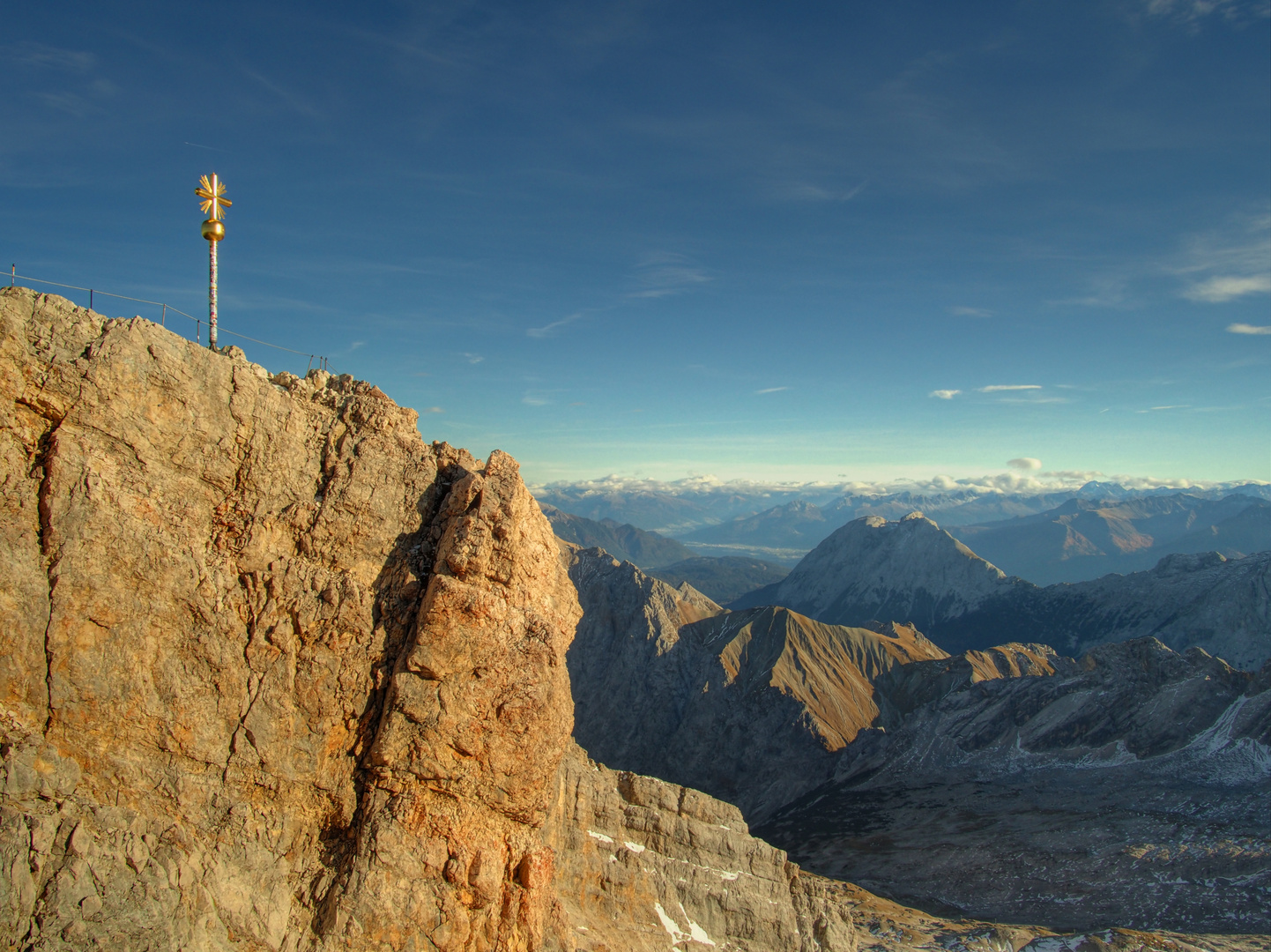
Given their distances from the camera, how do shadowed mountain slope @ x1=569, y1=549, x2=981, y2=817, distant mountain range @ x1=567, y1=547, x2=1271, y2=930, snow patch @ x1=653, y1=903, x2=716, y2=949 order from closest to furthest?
snow patch @ x1=653, y1=903, x2=716, y2=949 → distant mountain range @ x1=567, y1=547, x2=1271, y2=930 → shadowed mountain slope @ x1=569, y1=549, x2=981, y2=817

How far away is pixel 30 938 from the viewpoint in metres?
16.8

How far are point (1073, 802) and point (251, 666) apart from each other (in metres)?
117

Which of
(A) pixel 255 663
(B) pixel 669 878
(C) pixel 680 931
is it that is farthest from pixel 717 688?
(A) pixel 255 663

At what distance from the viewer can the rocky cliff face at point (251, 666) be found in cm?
1855

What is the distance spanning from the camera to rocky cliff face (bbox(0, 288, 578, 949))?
1855 centimetres

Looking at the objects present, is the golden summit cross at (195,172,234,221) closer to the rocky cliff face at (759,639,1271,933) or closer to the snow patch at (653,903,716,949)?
the snow patch at (653,903,716,949)

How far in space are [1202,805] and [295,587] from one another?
11462 cm

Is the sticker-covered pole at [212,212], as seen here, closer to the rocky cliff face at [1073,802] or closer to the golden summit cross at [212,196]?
the golden summit cross at [212,196]

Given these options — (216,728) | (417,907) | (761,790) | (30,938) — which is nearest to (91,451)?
(216,728)

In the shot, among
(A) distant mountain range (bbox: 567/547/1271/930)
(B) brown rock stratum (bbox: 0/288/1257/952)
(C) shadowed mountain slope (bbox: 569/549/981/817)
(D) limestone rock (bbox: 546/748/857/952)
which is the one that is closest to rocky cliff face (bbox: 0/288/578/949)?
(B) brown rock stratum (bbox: 0/288/1257/952)

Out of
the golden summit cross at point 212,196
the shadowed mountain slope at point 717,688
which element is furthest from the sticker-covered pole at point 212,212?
the shadowed mountain slope at point 717,688

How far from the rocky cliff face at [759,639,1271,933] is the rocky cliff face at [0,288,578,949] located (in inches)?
3128

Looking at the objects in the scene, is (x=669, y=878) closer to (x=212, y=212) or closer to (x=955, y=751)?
(x=212, y=212)

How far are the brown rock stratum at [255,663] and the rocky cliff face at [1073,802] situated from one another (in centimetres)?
7911
